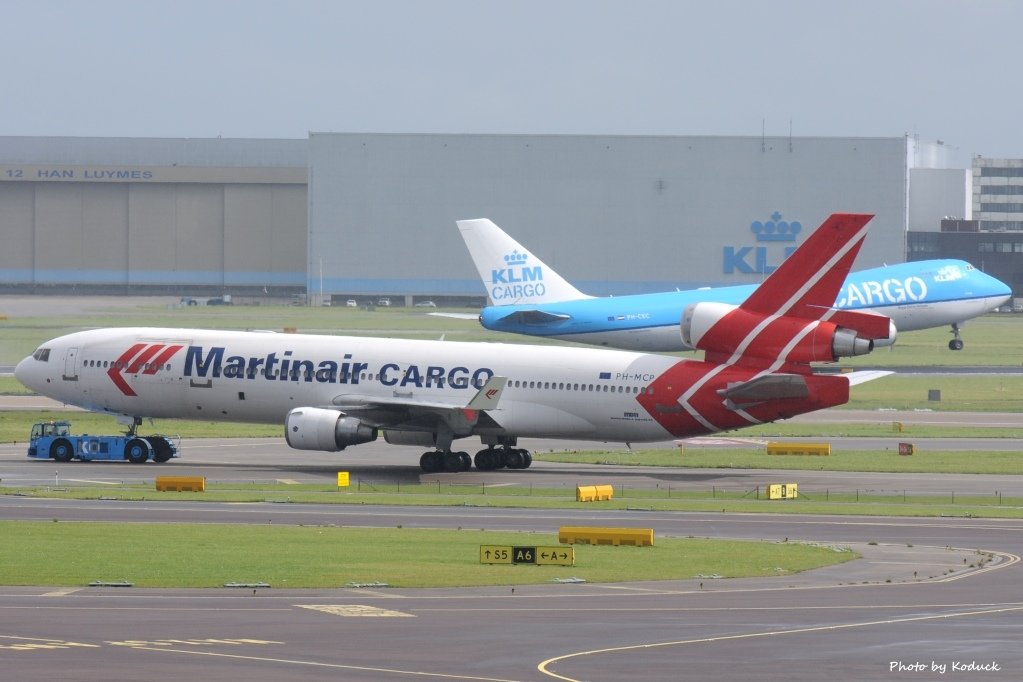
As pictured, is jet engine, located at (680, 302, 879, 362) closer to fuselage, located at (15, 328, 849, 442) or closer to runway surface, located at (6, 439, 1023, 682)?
fuselage, located at (15, 328, 849, 442)

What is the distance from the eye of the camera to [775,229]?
19338cm

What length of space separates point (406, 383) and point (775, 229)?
459 feet

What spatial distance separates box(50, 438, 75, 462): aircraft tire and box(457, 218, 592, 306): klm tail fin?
32575 mm

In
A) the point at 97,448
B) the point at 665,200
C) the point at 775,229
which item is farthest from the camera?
the point at 665,200

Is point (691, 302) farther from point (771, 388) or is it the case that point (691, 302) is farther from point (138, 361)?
point (138, 361)

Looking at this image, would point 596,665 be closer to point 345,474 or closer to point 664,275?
point 345,474

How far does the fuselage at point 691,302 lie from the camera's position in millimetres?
91750

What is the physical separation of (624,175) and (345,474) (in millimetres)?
147323

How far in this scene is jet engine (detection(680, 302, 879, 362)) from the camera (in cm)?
5419

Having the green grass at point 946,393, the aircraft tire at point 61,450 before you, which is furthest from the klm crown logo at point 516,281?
the aircraft tire at point 61,450

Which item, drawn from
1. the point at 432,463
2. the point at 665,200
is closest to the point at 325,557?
the point at 432,463

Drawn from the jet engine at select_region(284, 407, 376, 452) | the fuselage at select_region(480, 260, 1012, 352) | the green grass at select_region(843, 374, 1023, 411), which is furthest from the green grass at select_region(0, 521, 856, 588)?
the fuselage at select_region(480, 260, 1012, 352)

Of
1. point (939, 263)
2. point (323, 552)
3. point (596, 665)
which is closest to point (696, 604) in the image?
point (596, 665)
